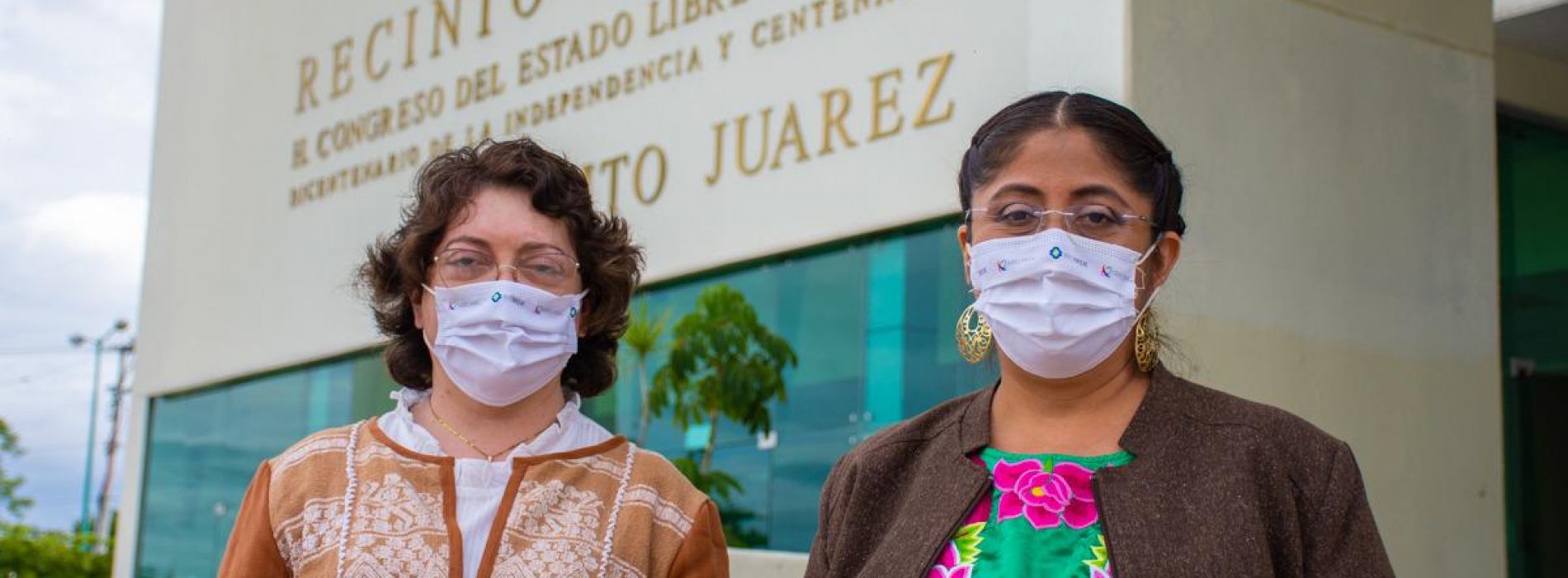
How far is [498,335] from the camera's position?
2.80m

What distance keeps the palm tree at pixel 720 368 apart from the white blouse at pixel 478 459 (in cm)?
454

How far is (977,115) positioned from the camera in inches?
264

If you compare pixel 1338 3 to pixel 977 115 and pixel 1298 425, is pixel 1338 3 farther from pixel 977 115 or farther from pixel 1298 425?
pixel 1298 425

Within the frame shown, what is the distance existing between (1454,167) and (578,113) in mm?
4753

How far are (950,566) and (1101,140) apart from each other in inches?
25.0

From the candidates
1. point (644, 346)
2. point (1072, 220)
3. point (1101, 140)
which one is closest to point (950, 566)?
point (1072, 220)

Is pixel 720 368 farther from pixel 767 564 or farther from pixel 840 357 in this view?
pixel 767 564

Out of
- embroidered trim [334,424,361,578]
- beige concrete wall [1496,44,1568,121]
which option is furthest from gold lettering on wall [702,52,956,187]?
embroidered trim [334,424,361,578]

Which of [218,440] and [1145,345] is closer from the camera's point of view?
[1145,345]

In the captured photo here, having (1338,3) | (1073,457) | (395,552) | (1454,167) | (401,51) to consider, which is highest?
(401,51)

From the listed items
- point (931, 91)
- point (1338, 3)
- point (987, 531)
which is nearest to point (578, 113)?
point (931, 91)

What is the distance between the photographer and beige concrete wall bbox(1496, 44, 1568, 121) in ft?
22.1

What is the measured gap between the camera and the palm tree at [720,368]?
7.58 metres

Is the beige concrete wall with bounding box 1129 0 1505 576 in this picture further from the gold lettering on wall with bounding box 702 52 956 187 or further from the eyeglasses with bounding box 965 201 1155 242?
the eyeglasses with bounding box 965 201 1155 242
